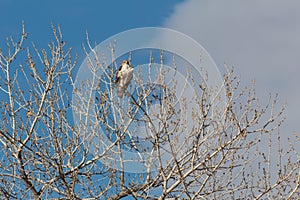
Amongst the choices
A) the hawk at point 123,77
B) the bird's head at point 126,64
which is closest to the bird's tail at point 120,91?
the hawk at point 123,77

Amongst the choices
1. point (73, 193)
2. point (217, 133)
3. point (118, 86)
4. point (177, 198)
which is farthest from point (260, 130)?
point (73, 193)

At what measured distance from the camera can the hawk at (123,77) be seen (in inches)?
373

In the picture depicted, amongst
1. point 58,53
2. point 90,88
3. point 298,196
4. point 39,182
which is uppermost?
point 58,53

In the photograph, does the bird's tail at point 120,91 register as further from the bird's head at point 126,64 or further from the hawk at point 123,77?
the bird's head at point 126,64

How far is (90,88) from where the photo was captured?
10.4 meters

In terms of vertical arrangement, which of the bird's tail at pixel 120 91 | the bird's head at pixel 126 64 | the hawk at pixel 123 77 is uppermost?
the bird's head at pixel 126 64

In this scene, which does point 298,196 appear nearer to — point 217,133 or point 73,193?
point 217,133

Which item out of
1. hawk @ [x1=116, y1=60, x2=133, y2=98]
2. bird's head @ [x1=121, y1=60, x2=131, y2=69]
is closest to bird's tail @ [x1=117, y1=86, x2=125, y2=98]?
hawk @ [x1=116, y1=60, x2=133, y2=98]

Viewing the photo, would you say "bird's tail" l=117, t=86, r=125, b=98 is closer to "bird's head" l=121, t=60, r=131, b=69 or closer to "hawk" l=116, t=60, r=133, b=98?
"hawk" l=116, t=60, r=133, b=98

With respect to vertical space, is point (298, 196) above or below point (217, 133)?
below

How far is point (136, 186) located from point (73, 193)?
49.6 inches

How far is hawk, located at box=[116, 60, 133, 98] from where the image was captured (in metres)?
9.47

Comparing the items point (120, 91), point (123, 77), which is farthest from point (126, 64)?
point (120, 91)

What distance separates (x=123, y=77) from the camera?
966cm
